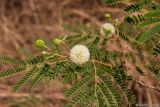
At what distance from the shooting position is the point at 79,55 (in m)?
2.20

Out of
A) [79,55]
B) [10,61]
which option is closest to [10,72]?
[10,61]

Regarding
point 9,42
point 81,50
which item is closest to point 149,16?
point 81,50

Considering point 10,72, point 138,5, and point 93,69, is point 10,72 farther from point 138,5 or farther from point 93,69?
point 138,5

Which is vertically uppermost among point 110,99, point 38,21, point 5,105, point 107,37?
point 38,21

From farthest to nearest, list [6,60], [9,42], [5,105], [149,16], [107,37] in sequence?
[9,42]
[5,105]
[107,37]
[6,60]
[149,16]

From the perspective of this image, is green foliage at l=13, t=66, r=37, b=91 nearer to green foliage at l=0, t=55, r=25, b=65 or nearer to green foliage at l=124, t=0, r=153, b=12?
green foliage at l=0, t=55, r=25, b=65

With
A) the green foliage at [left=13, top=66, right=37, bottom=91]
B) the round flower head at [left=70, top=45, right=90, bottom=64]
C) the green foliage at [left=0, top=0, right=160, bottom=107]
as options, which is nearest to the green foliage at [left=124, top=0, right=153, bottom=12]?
the green foliage at [left=0, top=0, right=160, bottom=107]

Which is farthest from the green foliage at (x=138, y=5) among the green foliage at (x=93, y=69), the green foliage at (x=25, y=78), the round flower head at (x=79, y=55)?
the green foliage at (x=25, y=78)

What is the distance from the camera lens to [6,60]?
2.33 meters

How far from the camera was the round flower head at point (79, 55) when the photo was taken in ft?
7.25

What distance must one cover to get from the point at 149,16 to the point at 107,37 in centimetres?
51

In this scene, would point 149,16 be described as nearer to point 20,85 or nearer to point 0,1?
point 20,85

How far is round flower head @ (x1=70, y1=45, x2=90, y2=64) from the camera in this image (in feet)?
7.25

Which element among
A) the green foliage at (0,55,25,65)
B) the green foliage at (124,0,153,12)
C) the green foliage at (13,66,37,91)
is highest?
the green foliage at (124,0,153,12)
